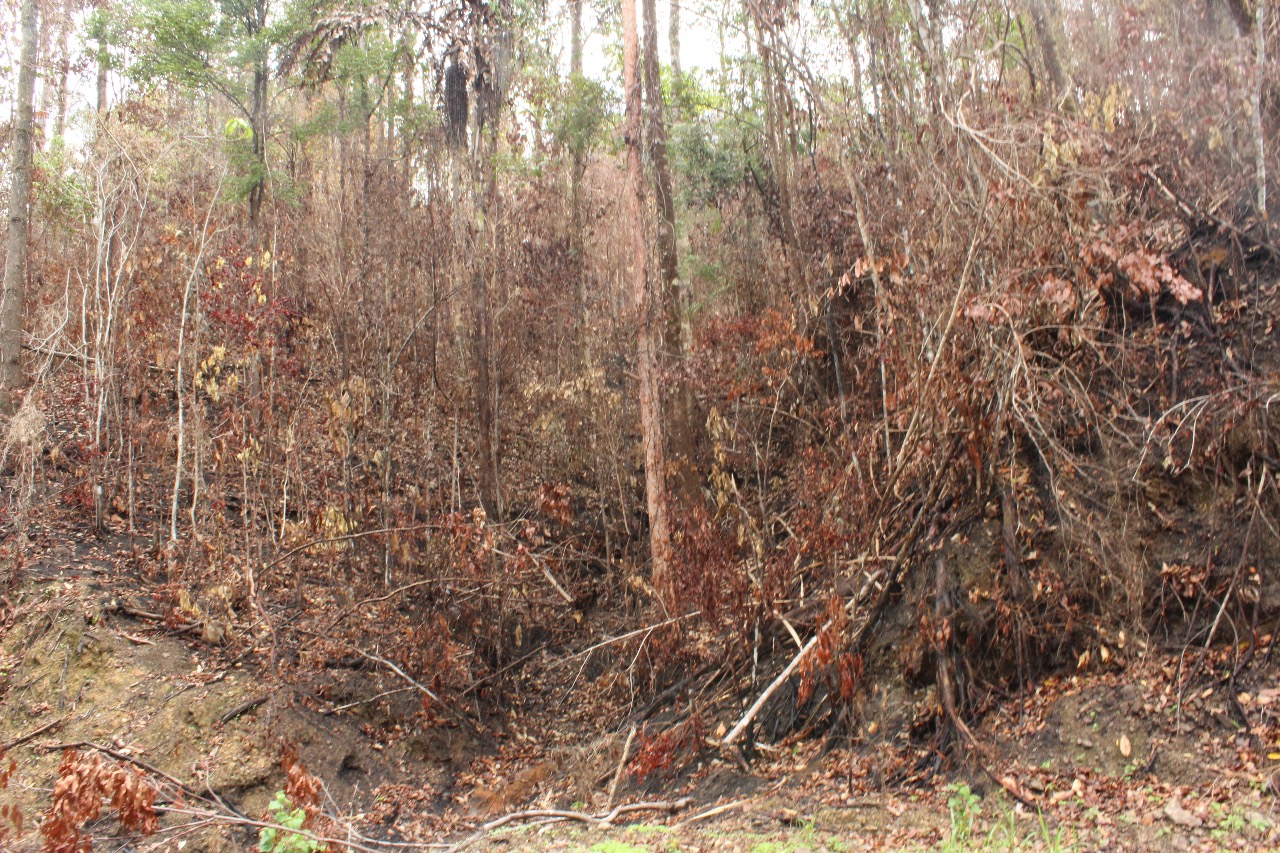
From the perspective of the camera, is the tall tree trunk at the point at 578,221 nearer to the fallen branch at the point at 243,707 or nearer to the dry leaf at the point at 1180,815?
the fallen branch at the point at 243,707

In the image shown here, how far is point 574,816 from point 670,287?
7.46m

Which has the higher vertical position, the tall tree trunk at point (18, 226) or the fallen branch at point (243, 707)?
the tall tree trunk at point (18, 226)

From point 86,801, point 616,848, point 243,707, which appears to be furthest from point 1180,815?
point 243,707

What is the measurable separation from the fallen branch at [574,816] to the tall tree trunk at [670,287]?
518 centimetres

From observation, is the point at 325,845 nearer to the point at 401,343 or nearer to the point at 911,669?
the point at 911,669

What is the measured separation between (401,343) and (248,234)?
3275 millimetres

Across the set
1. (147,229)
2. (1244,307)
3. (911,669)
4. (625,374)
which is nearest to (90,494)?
(147,229)

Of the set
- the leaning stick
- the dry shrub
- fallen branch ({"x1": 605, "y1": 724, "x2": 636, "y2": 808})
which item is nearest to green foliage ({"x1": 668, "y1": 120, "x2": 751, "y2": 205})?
the leaning stick

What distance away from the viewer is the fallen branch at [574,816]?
655cm

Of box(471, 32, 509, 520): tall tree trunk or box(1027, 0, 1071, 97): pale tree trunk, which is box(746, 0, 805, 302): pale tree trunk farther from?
box(471, 32, 509, 520): tall tree trunk

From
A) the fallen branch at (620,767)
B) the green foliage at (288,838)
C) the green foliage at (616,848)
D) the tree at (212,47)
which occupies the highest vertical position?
the tree at (212,47)

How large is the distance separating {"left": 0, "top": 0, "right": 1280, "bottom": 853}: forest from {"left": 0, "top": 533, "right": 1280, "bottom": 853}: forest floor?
45 mm

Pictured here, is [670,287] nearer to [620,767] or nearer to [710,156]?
[710,156]

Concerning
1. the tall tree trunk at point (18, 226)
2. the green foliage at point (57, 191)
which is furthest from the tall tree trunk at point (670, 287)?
the green foliage at point (57, 191)
